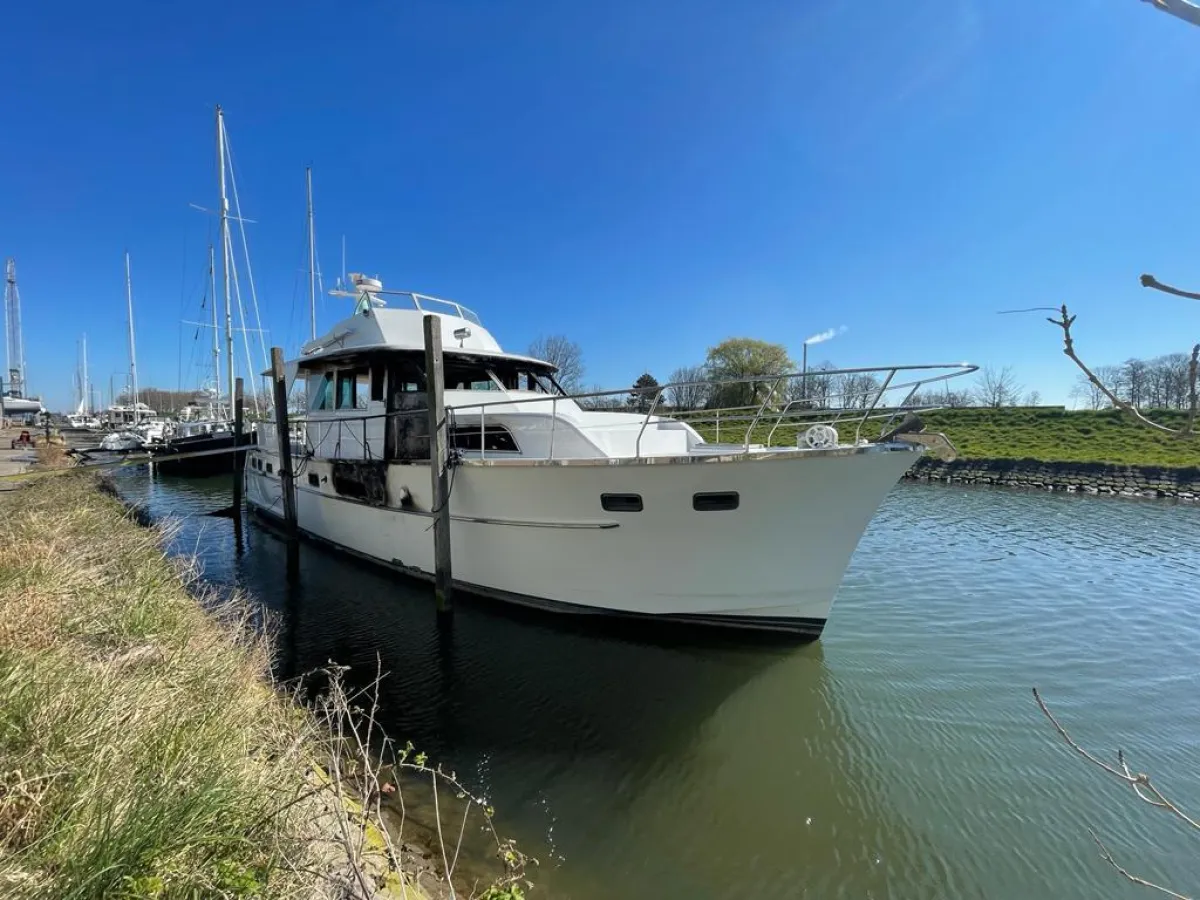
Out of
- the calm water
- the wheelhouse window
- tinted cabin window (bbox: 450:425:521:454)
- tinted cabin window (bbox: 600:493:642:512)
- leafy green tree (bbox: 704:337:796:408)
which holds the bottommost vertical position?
the calm water

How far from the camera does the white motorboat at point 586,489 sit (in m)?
5.53

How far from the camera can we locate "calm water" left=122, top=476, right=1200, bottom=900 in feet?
11.5

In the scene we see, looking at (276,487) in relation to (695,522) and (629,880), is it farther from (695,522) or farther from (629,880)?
(629,880)

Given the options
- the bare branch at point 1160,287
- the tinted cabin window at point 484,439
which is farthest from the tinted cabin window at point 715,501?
the bare branch at point 1160,287

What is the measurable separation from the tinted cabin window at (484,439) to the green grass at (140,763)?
3.84 meters

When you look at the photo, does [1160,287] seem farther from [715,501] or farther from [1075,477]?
[1075,477]

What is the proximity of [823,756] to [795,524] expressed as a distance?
200cm

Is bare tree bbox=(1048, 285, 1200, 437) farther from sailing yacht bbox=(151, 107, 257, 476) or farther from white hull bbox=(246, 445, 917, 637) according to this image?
sailing yacht bbox=(151, 107, 257, 476)

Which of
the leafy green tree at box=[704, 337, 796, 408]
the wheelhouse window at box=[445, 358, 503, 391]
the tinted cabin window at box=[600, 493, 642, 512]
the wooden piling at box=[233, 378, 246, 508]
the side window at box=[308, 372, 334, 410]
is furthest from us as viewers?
the leafy green tree at box=[704, 337, 796, 408]

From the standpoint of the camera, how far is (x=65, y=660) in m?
2.98

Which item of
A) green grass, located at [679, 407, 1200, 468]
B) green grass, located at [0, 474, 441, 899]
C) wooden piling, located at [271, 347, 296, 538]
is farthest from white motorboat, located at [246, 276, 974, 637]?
green grass, located at [679, 407, 1200, 468]

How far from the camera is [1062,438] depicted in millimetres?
28641

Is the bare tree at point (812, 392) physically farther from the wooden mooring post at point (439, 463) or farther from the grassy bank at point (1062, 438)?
the grassy bank at point (1062, 438)

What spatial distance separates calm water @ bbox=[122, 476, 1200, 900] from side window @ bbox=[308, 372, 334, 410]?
3252mm
